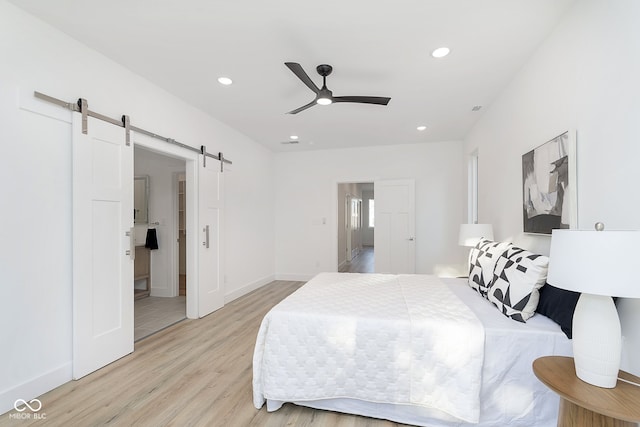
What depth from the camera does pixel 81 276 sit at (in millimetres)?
2248

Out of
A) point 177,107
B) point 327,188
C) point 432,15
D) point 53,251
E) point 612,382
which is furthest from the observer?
point 327,188

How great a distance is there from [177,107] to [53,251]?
194cm

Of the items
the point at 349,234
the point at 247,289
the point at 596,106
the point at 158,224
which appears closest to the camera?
the point at 596,106

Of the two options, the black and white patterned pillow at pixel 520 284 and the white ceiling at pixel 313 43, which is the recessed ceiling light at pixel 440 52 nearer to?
the white ceiling at pixel 313 43

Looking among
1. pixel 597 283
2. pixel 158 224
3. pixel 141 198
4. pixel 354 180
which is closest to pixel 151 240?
pixel 158 224

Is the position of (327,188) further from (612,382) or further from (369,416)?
(612,382)

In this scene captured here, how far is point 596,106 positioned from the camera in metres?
1.65

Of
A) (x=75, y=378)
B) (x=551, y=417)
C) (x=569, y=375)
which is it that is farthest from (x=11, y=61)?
(x=551, y=417)

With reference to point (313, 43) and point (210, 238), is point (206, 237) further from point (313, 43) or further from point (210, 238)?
point (313, 43)

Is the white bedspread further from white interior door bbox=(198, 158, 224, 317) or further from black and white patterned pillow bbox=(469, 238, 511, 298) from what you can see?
white interior door bbox=(198, 158, 224, 317)

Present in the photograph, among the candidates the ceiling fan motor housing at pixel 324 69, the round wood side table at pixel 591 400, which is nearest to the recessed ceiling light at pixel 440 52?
the ceiling fan motor housing at pixel 324 69

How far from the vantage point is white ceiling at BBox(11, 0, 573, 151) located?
191 cm

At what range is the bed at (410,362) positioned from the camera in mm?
1628

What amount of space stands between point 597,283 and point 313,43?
7.49ft
